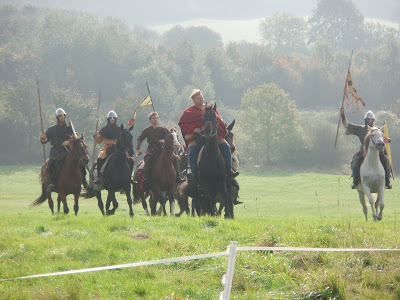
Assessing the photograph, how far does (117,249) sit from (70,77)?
9896 centimetres

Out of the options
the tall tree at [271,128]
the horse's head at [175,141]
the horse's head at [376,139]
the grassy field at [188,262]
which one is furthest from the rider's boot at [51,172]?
the tall tree at [271,128]

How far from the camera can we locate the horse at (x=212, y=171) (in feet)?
50.5

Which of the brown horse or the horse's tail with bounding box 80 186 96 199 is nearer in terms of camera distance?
the brown horse

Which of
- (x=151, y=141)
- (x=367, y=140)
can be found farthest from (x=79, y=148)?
(x=367, y=140)

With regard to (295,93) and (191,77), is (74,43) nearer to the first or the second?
(191,77)

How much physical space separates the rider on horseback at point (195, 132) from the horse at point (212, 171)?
216 millimetres

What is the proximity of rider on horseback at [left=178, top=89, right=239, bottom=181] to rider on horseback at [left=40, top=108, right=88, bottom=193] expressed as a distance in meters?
3.61

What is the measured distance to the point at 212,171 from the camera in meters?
15.9

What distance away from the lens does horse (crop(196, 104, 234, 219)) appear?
15395 mm

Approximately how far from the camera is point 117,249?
1059cm

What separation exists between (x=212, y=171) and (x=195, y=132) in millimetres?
1060

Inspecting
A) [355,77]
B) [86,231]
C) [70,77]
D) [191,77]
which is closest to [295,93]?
[355,77]

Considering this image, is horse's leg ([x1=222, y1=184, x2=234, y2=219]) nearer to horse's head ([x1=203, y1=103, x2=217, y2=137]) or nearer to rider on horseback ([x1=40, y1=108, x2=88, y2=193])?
horse's head ([x1=203, y1=103, x2=217, y2=137])

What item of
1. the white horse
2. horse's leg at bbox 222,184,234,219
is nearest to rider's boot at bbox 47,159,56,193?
horse's leg at bbox 222,184,234,219
